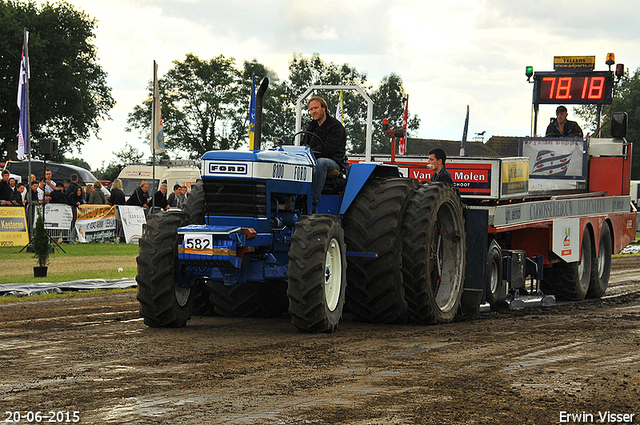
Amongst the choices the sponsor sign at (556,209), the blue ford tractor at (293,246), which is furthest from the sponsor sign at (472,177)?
→ the blue ford tractor at (293,246)

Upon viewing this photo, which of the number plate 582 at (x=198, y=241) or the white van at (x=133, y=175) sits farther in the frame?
the white van at (x=133, y=175)

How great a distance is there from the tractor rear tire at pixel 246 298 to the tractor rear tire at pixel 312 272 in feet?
5.10

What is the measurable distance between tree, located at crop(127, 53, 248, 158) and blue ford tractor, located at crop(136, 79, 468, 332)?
50868 mm

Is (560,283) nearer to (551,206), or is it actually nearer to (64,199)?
(551,206)

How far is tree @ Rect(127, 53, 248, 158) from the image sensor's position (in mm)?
60875

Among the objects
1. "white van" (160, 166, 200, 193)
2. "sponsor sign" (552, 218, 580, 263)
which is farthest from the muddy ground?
"white van" (160, 166, 200, 193)

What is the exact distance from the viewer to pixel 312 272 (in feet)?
25.1

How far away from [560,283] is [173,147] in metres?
50.7

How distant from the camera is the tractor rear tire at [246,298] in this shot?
376 inches

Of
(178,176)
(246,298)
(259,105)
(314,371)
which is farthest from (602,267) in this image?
(178,176)

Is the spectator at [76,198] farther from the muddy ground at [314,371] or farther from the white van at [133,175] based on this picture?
the muddy ground at [314,371]

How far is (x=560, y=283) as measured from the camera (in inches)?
504

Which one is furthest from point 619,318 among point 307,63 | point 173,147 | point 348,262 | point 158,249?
point 173,147

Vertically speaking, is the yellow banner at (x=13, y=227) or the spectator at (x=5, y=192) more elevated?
the spectator at (x=5, y=192)
